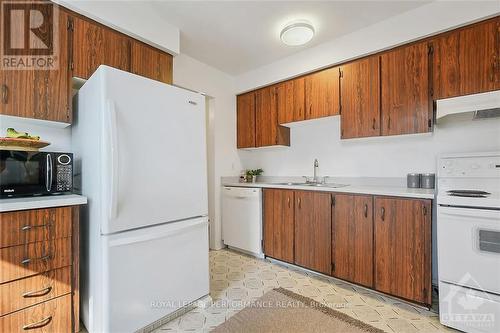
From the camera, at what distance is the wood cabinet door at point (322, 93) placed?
2625mm

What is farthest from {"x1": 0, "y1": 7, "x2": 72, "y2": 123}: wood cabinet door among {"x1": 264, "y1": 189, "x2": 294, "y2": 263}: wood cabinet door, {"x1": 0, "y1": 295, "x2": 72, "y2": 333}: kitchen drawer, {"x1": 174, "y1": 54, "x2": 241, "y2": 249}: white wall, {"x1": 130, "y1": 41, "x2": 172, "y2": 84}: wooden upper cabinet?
{"x1": 264, "y1": 189, "x2": 294, "y2": 263}: wood cabinet door

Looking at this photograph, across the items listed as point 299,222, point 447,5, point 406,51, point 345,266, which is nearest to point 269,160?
point 299,222

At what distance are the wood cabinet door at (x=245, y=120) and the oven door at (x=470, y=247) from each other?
235 cm

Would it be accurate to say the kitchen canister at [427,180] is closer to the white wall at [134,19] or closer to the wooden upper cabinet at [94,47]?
the white wall at [134,19]

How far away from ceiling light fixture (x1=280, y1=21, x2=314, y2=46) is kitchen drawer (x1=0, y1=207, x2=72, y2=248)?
231cm

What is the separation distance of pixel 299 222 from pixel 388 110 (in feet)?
4.72

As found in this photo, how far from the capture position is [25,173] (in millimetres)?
1509

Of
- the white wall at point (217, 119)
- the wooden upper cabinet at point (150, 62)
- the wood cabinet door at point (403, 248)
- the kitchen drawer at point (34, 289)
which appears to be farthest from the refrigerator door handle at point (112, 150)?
the wood cabinet door at point (403, 248)

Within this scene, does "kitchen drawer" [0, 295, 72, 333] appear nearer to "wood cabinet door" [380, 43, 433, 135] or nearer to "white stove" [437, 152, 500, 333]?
"white stove" [437, 152, 500, 333]

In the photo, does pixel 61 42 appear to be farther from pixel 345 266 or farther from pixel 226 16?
pixel 345 266

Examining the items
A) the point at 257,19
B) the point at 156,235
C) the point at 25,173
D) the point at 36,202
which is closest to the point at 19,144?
the point at 25,173

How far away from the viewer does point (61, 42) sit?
1729mm

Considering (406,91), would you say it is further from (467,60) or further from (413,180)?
(413,180)

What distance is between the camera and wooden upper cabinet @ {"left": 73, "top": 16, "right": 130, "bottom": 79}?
1.80 meters
